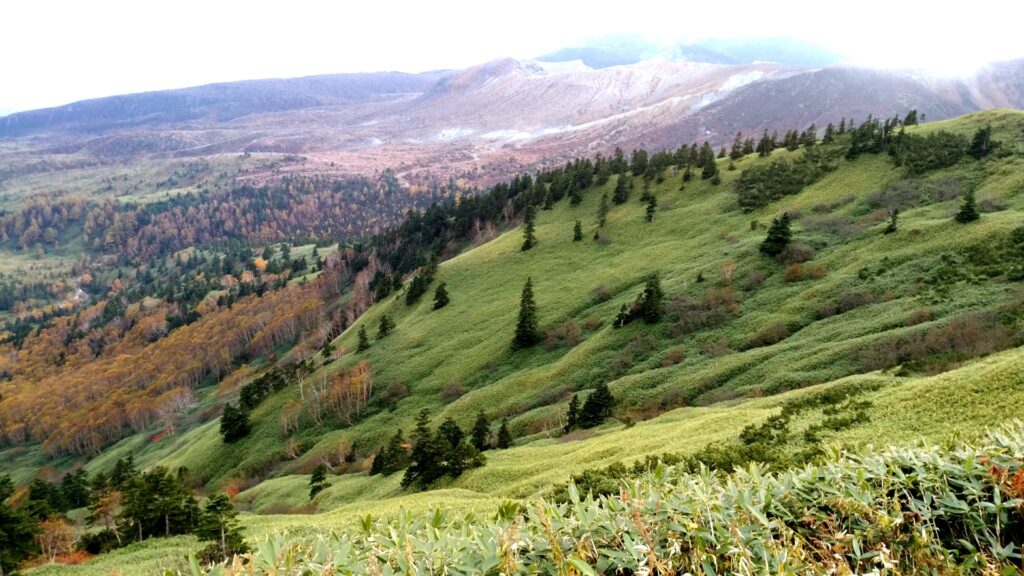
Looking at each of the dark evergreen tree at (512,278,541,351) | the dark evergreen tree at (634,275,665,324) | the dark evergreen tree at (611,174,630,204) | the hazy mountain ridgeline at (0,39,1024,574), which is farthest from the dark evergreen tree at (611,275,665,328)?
the dark evergreen tree at (611,174,630,204)

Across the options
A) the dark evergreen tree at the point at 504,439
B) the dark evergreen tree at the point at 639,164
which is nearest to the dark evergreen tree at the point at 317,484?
the dark evergreen tree at the point at 504,439

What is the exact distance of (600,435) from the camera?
4116 cm

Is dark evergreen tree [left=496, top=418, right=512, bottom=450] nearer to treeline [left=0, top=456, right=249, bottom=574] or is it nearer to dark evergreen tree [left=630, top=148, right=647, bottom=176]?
treeline [left=0, top=456, right=249, bottom=574]

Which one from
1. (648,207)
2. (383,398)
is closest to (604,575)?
(383,398)

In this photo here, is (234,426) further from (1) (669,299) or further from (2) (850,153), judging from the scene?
(2) (850,153)

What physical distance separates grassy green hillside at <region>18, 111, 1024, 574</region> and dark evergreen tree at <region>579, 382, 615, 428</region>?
271cm

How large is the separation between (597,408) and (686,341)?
17.7m

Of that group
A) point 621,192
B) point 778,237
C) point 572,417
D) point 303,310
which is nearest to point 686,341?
point 572,417

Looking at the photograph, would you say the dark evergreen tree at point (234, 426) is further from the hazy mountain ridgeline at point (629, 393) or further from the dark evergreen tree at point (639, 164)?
the dark evergreen tree at point (639, 164)

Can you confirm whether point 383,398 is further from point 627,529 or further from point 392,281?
point 627,529

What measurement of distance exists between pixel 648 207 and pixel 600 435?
73144mm

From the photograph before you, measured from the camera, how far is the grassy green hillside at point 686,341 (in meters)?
30.2

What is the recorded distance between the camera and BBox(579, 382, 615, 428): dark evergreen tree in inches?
1919

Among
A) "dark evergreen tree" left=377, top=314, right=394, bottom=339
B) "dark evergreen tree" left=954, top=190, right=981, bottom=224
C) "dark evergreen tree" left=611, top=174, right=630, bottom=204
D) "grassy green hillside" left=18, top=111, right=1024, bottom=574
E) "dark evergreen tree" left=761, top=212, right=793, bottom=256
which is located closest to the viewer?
"grassy green hillside" left=18, top=111, right=1024, bottom=574
